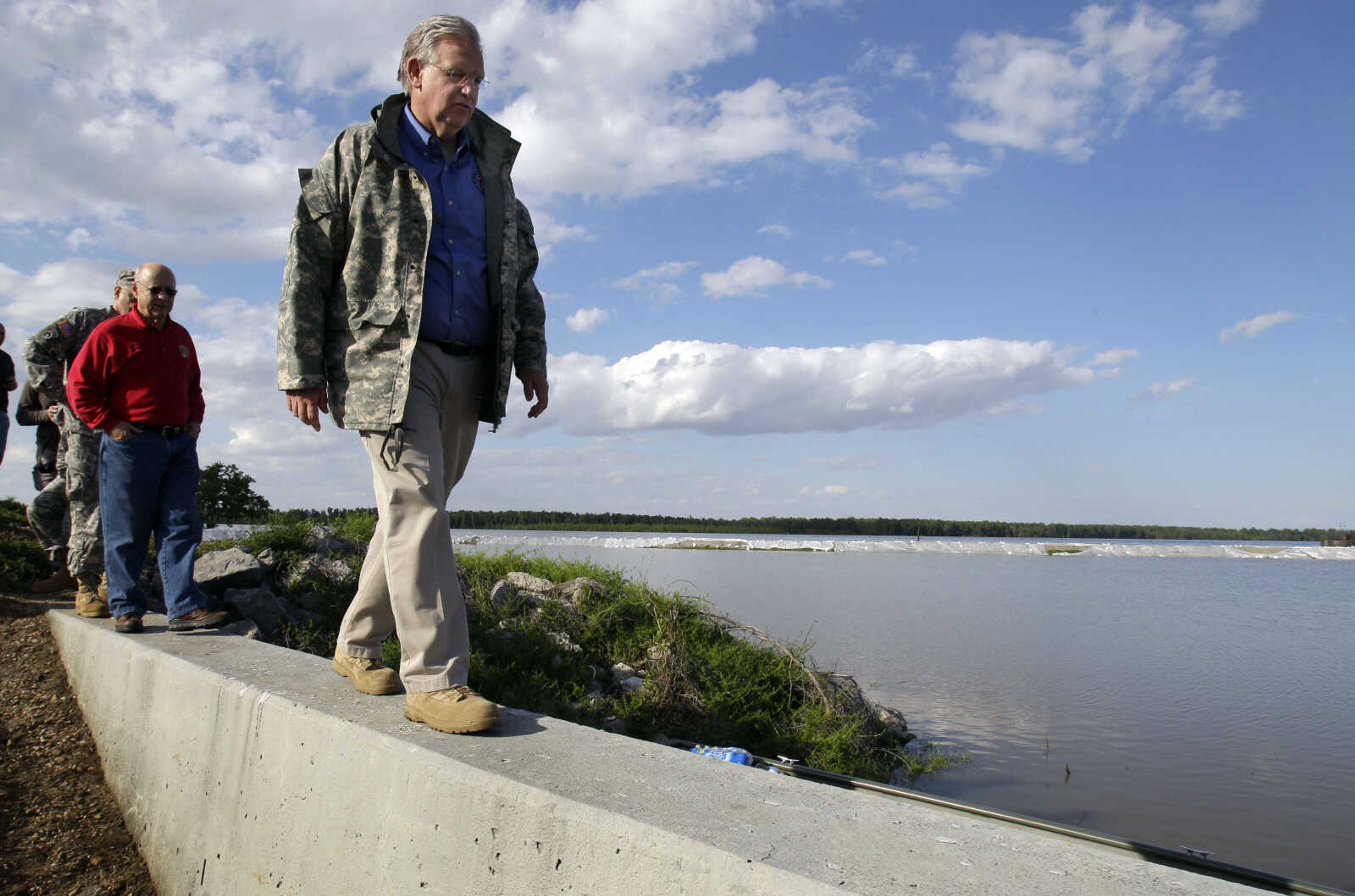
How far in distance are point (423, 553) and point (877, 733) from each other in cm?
376

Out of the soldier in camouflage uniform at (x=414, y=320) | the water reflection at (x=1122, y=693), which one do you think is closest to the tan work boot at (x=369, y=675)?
the soldier in camouflage uniform at (x=414, y=320)

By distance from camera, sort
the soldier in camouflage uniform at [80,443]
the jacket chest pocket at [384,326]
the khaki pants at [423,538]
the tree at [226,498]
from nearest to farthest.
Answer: the khaki pants at [423,538] → the jacket chest pocket at [384,326] → the soldier in camouflage uniform at [80,443] → the tree at [226,498]

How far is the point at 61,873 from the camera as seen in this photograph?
2932 millimetres

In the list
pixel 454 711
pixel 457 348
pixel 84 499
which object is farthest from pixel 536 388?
pixel 84 499

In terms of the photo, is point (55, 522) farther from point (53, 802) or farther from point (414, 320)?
point (414, 320)

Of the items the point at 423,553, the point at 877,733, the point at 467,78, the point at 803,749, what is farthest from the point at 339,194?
the point at 877,733

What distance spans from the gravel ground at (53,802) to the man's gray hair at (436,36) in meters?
2.87

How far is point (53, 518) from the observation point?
256 inches

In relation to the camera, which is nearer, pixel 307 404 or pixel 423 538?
pixel 423 538

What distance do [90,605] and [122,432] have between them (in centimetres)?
104

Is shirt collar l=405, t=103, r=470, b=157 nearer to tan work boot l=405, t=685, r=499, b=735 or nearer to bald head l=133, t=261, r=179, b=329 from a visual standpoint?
tan work boot l=405, t=685, r=499, b=735

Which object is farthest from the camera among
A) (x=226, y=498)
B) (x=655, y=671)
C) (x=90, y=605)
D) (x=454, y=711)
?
Answer: (x=226, y=498)

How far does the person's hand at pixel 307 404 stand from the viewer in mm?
2803

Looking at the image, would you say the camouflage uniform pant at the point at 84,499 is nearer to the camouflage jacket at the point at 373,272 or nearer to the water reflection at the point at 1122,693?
the camouflage jacket at the point at 373,272
